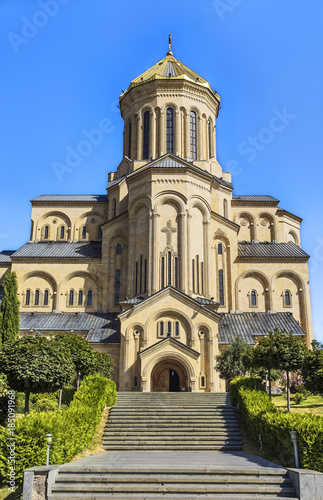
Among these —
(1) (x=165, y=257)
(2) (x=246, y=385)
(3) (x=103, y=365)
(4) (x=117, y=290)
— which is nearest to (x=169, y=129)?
(1) (x=165, y=257)

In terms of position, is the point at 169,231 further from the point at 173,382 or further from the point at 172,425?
the point at 172,425

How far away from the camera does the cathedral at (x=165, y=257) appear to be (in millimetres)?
33125

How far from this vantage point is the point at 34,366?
19.6 metres

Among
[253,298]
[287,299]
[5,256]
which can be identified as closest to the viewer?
[253,298]

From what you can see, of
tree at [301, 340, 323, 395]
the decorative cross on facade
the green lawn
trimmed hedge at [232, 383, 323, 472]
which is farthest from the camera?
the decorative cross on facade

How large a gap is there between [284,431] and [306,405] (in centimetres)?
1085

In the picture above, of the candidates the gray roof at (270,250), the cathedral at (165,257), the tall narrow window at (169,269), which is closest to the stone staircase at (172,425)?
the cathedral at (165,257)

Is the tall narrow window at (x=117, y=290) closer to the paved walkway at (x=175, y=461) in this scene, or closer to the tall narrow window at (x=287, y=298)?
the tall narrow window at (x=287, y=298)

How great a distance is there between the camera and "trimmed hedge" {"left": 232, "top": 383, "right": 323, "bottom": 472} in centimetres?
1384

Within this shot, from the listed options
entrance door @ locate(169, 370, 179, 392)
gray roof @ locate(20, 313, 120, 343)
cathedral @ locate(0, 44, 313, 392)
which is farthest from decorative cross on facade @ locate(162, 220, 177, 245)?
entrance door @ locate(169, 370, 179, 392)

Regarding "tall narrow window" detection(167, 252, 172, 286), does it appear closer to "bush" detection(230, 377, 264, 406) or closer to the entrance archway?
the entrance archway

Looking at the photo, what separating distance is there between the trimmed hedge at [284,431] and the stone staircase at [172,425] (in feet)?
4.28

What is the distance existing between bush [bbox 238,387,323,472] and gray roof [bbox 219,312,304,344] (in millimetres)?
17004

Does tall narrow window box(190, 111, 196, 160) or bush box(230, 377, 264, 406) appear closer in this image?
bush box(230, 377, 264, 406)
